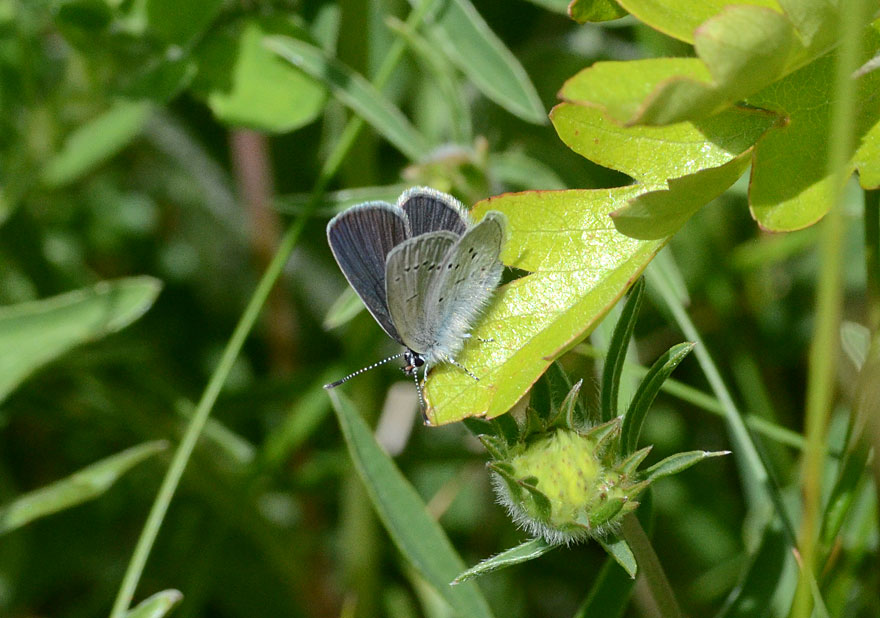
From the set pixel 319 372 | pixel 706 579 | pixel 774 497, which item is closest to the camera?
pixel 774 497

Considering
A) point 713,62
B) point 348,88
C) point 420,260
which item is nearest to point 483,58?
point 348,88

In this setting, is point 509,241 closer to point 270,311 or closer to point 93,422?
point 93,422

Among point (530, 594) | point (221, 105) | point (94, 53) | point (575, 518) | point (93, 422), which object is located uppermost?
point (94, 53)

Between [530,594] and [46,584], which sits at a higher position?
[46,584]

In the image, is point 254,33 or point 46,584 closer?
point 254,33

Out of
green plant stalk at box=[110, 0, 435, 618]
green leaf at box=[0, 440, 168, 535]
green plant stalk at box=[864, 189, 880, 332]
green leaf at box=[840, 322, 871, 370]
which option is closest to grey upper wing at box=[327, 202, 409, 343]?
green plant stalk at box=[110, 0, 435, 618]

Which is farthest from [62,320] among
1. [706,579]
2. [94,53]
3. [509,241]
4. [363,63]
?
[706,579]

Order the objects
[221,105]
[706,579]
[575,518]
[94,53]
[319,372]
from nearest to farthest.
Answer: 1. [575,518]
2. [221,105]
3. [94,53]
4. [706,579]
5. [319,372]
